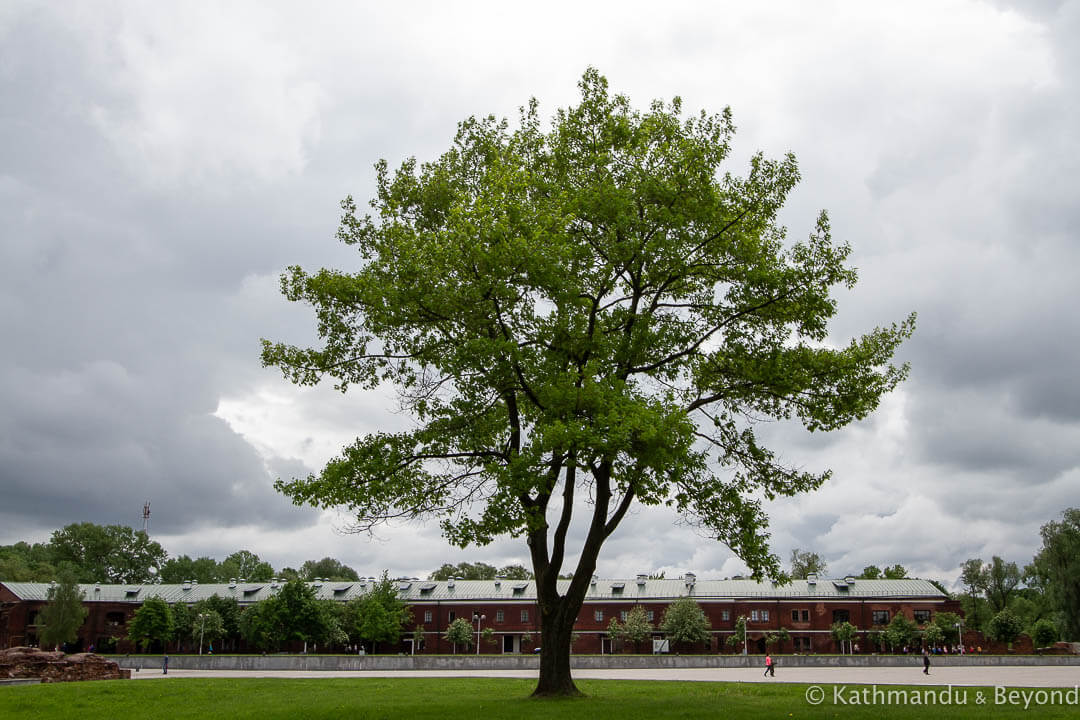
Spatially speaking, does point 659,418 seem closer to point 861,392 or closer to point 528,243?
point 528,243

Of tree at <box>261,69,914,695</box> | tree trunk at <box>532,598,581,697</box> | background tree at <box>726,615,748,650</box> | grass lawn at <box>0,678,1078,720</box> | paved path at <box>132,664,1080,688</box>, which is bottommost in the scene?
background tree at <box>726,615,748,650</box>

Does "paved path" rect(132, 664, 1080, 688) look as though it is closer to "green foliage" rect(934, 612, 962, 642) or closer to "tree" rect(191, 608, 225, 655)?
"green foliage" rect(934, 612, 962, 642)

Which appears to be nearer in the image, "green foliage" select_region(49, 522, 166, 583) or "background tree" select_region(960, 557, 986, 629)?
"background tree" select_region(960, 557, 986, 629)

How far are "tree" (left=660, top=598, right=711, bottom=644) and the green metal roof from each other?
490 cm

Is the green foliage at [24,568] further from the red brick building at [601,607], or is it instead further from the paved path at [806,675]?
the paved path at [806,675]

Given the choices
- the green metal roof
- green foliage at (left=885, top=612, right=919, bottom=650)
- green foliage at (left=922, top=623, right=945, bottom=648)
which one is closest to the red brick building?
the green metal roof

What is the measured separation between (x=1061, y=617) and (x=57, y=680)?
7164 cm

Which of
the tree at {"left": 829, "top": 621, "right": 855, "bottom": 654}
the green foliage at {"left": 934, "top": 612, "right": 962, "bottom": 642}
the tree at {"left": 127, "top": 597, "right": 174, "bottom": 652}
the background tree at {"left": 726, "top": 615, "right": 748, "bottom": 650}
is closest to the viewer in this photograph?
the green foliage at {"left": 934, "top": 612, "right": 962, "bottom": 642}

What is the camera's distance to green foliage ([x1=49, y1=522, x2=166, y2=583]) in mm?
133750

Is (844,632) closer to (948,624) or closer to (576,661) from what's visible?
(948,624)

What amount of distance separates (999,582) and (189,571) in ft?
387

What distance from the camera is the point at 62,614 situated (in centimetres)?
7656

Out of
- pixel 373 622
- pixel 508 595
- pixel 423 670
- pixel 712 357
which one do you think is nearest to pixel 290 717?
pixel 712 357

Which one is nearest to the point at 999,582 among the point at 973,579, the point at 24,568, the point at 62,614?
the point at 973,579
